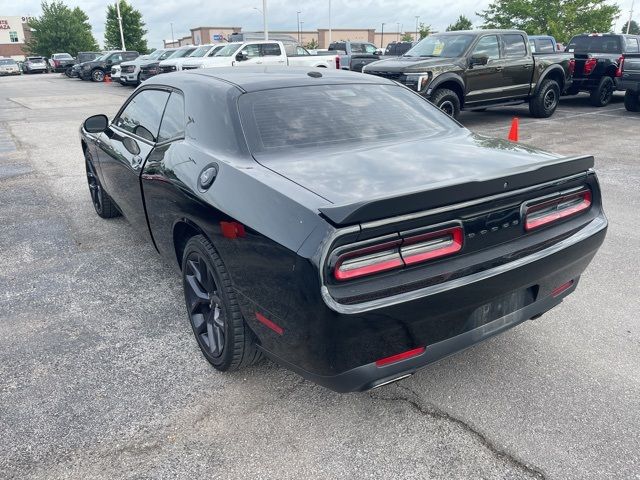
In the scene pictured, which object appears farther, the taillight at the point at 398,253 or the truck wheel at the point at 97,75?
the truck wheel at the point at 97,75

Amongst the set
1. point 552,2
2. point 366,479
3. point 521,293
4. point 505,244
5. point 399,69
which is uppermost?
point 552,2

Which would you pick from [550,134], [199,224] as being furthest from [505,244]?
[550,134]

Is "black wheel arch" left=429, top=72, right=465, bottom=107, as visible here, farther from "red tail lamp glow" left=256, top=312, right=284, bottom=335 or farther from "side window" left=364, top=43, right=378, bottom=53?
"side window" left=364, top=43, right=378, bottom=53

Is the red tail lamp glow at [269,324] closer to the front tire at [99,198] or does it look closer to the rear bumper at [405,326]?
the rear bumper at [405,326]

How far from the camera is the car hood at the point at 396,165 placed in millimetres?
2266

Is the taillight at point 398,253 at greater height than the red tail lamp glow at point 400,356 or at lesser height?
greater

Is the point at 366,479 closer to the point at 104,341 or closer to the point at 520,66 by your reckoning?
the point at 104,341

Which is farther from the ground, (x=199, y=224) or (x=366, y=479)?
(x=199, y=224)

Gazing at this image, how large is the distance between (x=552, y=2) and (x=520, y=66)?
2896 centimetres

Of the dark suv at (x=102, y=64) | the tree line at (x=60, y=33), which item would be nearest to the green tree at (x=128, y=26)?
the tree line at (x=60, y=33)

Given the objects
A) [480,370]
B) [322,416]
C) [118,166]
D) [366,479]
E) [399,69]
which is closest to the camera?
[366,479]

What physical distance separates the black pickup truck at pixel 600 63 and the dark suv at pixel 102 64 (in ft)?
84.8

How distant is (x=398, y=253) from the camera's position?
2107 millimetres

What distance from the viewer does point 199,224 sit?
2.72m
